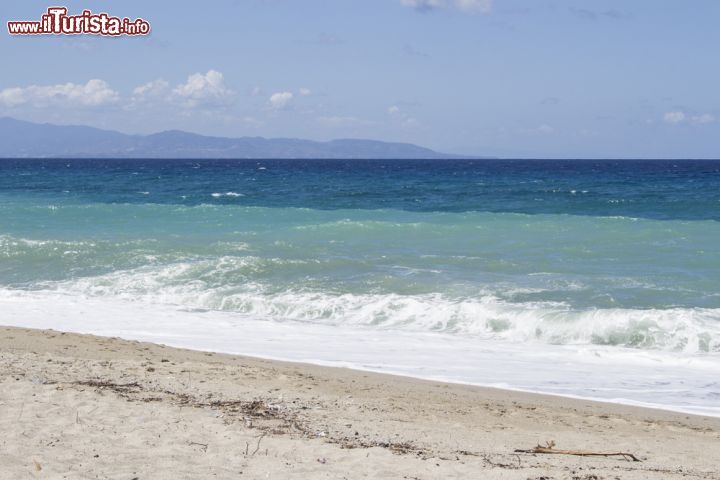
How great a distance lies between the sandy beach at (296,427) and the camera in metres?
5.33

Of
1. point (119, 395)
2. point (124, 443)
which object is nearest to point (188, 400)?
point (119, 395)

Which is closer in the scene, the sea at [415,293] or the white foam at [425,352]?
the white foam at [425,352]

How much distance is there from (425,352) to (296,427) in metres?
4.46

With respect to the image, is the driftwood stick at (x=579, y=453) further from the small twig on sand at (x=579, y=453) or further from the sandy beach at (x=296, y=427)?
the sandy beach at (x=296, y=427)

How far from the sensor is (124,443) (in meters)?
5.73

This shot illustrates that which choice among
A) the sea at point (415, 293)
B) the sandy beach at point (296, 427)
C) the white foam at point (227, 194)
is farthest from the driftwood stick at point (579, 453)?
the white foam at point (227, 194)

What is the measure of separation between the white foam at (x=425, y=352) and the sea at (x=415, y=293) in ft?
0.12

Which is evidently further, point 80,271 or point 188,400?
point 80,271

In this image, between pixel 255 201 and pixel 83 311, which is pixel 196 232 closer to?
pixel 83 311

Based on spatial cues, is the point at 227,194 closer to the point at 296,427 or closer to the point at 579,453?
the point at 296,427

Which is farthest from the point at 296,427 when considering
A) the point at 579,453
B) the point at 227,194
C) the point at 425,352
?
the point at 227,194

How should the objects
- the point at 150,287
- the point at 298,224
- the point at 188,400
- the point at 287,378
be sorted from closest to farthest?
the point at 188,400 < the point at 287,378 < the point at 150,287 < the point at 298,224

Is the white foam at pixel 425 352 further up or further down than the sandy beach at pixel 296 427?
further down

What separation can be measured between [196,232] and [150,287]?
368 inches
